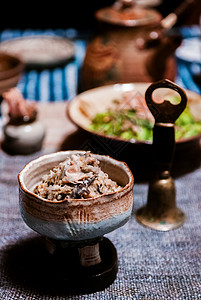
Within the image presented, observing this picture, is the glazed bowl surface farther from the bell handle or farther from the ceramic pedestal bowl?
the bell handle

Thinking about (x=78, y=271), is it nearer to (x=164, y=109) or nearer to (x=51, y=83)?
(x=164, y=109)

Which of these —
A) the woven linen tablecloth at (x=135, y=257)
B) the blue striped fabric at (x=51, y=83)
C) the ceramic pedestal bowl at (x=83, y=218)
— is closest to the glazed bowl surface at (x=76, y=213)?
the ceramic pedestal bowl at (x=83, y=218)

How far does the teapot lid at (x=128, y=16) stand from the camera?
1.77 meters

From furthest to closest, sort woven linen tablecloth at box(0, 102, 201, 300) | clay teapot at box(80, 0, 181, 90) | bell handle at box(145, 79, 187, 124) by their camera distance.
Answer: clay teapot at box(80, 0, 181, 90), bell handle at box(145, 79, 187, 124), woven linen tablecloth at box(0, 102, 201, 300)

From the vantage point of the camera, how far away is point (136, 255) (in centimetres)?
102

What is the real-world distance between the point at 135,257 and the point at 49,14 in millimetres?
3652

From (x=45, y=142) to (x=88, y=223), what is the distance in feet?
2.68

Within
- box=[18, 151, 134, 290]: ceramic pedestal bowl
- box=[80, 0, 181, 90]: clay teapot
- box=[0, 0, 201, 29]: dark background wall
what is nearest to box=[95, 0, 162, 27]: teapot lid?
box=[80, 0, 181, 90]: clay teapot

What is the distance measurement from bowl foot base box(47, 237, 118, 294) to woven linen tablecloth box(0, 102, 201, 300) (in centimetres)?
1

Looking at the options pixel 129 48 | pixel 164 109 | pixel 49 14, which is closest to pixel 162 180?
pixel 164 109

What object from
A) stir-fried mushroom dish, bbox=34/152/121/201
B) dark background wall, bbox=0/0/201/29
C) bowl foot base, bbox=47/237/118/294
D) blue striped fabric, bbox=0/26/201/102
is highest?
stir-fried mushroom dish, bbox=34/152/121/201

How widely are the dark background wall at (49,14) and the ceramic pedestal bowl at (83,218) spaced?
11.5 ft

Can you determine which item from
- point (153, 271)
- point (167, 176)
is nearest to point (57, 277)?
point (153, 271)

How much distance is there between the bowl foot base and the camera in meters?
0.88
